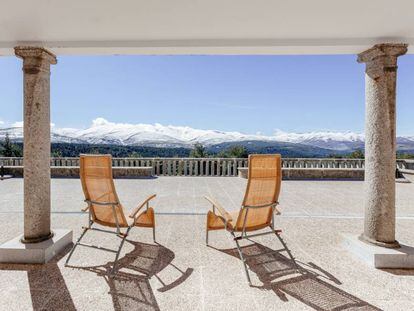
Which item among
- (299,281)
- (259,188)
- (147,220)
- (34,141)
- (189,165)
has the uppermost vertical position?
(34,141)

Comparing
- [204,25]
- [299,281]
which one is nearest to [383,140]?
[299,281]

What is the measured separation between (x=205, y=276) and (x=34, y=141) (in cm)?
254

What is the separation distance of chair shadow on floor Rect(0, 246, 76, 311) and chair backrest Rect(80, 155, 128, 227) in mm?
696

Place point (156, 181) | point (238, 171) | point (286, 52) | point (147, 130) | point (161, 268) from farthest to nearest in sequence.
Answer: point (147, 130)
point (238, 171)
point (156, 181)
point (286, 52)
point (161, 268)

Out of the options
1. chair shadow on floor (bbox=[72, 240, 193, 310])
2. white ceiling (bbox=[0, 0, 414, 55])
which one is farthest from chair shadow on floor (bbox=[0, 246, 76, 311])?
white ceiling (bbox=[0, 0, 414, 55])

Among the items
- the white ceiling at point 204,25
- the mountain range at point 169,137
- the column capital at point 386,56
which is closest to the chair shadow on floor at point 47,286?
the white ceiling at point 204,25

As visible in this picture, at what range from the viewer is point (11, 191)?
704 centimetres

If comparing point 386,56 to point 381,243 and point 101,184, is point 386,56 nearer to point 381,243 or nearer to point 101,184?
point 381,243

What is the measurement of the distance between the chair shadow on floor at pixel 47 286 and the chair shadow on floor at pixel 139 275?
322 mm

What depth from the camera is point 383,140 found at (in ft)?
9.84

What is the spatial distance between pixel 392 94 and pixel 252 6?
199 cm

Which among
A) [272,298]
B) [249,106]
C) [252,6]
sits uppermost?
[249,106]

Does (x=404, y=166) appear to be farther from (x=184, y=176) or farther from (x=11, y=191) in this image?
(x=11, y=191)

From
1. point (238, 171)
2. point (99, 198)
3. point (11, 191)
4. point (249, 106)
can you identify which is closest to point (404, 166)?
point (238, 171)
